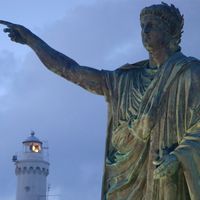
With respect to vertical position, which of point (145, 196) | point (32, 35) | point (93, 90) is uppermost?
point (32, 35)

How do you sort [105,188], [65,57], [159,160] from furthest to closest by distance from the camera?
[65,57], [105,188], [159,160]

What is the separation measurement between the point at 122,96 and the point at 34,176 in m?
89.1

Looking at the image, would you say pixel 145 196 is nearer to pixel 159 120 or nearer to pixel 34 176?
pixel 159 120

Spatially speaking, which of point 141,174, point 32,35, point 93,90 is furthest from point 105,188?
point 32,35

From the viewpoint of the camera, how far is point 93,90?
1125 centimetres

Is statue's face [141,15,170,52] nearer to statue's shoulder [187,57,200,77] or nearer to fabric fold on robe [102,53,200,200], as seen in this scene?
fabric fold on robe [102,53,200,200]

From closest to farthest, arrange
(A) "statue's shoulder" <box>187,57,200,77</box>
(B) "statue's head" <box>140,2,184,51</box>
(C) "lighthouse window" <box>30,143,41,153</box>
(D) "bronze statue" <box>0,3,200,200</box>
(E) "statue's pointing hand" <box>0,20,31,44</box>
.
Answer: (D) "bronze statue" <box>0,3,200,200</box>
(A) "statue's shoulder" <box>187,57,200,77</box>
(B) "statue's head" <box>140,2,184,51</box>
(E) "statue's pointing hand" <box>0,20,31,44</box>
(C) "lighthouse window" <box>30,143,41,153</box>

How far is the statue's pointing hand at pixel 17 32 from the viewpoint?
11.5 m

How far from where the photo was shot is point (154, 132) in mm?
10336

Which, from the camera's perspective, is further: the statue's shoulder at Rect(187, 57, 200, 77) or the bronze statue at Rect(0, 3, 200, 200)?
the statue's shoulder at Rect(187, 57, 200, 77)

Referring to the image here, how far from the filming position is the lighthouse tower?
9650 cm

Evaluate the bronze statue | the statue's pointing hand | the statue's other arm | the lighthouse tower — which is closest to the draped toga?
the bronze statue

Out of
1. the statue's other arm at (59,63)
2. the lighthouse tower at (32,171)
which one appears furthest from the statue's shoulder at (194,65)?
the lighthouse tower at (32,171)

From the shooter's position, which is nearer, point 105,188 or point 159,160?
point 159,160
